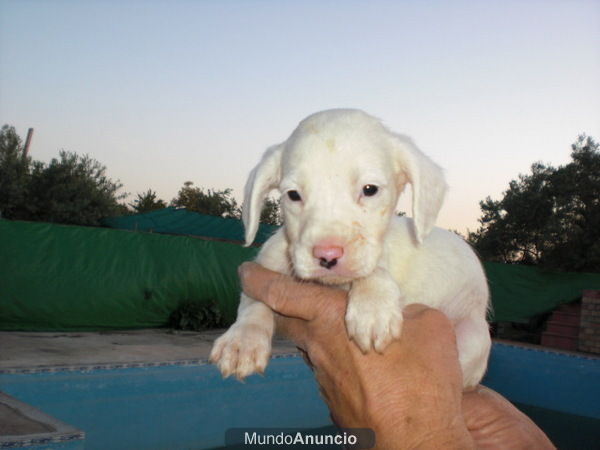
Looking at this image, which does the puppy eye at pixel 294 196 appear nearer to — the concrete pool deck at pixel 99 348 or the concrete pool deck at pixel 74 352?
the concrete pool deck at pixel 74 352

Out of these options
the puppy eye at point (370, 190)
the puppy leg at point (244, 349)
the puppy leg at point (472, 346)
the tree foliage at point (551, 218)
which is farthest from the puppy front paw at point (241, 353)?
the tree foliage at point (551, 218)

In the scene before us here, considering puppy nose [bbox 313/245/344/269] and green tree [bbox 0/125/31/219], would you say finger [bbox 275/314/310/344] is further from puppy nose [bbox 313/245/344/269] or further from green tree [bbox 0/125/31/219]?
green tree [bbox 0/125/31/219]

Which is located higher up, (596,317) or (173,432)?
(596,317)

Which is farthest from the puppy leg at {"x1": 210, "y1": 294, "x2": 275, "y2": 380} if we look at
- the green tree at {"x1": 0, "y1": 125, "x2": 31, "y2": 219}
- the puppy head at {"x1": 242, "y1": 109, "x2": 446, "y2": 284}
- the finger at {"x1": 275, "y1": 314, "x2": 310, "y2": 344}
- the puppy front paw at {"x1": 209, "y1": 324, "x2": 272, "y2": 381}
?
the green tree at {"x1": 0, "y1": 125, "x2": 31, "y2": 219}

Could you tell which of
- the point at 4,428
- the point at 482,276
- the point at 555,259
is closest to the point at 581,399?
the point at 555,259

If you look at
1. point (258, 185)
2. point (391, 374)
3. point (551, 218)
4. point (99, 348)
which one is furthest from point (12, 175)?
point (391, 374)

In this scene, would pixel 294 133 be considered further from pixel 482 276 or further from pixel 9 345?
pixel 9 345
